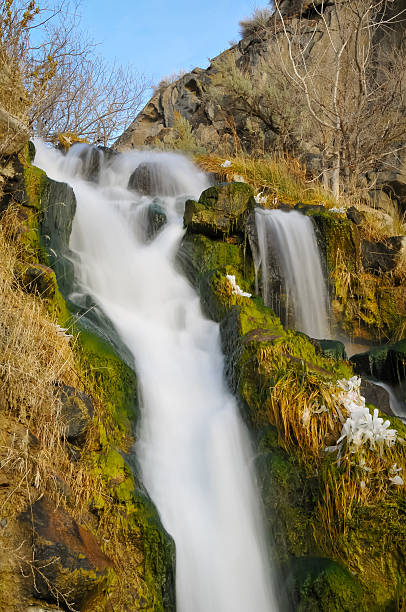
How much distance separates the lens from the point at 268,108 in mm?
12594

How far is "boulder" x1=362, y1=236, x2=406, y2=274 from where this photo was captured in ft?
24.5

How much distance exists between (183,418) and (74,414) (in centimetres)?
123

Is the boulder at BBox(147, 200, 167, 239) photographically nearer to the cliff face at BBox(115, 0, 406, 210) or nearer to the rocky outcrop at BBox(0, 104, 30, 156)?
the rocky outcrop at BBox(0, 104, 30, 156)

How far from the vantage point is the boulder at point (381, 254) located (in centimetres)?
747

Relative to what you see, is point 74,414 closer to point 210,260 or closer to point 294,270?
point 210,260

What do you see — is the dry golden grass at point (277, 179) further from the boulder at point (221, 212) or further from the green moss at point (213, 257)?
the green moss at point (213, 257)

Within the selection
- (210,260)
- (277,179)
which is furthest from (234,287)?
(277,179)

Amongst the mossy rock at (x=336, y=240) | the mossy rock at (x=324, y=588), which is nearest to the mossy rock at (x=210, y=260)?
the mossy rock at (x=336, y=240)

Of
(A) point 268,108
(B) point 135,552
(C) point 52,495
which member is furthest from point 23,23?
(A) point 268,108

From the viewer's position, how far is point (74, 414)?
3018 millimetres

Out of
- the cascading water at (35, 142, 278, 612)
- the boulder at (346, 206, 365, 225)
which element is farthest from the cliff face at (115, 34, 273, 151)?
the cascading water at (35, 142, 278, 612)

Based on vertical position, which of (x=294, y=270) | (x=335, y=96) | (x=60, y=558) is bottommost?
(x=60, y=558)

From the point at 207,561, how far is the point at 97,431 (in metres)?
1.12

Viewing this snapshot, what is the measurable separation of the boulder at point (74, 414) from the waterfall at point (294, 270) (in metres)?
3.86
